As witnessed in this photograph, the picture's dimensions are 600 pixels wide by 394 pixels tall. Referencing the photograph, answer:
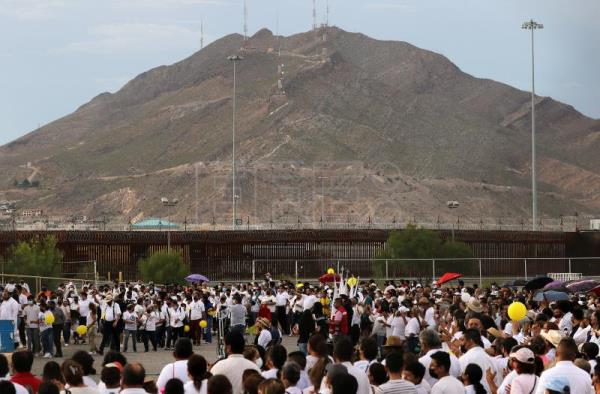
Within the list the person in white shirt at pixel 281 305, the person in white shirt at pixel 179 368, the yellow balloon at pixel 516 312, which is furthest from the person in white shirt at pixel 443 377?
the person in white shirt at pixel 281 305

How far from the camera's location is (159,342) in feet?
109

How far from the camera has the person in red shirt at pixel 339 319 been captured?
25.6m

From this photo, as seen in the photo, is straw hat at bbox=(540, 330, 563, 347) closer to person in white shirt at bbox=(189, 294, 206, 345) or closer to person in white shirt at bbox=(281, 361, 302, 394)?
person in white shirt at bbox=(281, 361, 302, 394)

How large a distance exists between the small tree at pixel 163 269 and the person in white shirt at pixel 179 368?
44791 mm

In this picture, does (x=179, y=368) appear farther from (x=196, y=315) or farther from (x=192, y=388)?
(x=196, y=315)

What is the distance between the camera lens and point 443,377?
12648 mm

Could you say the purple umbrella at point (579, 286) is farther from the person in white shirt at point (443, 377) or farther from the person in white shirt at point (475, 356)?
the person in white shirt at point (443, 377)

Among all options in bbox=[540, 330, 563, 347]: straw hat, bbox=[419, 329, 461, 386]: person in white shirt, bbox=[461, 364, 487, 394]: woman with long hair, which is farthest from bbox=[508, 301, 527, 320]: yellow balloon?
bbox=[461, 364, 487, 394]: woman with long hair

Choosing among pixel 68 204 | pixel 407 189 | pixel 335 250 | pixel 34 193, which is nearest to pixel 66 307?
pixel 335 250

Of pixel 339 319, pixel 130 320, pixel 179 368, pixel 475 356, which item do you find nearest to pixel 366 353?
pixel 475 356

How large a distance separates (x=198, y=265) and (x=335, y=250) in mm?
8844

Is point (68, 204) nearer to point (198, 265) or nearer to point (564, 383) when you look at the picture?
point (198, 265)

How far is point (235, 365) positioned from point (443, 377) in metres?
1.98

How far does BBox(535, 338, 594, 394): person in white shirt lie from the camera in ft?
38.8
